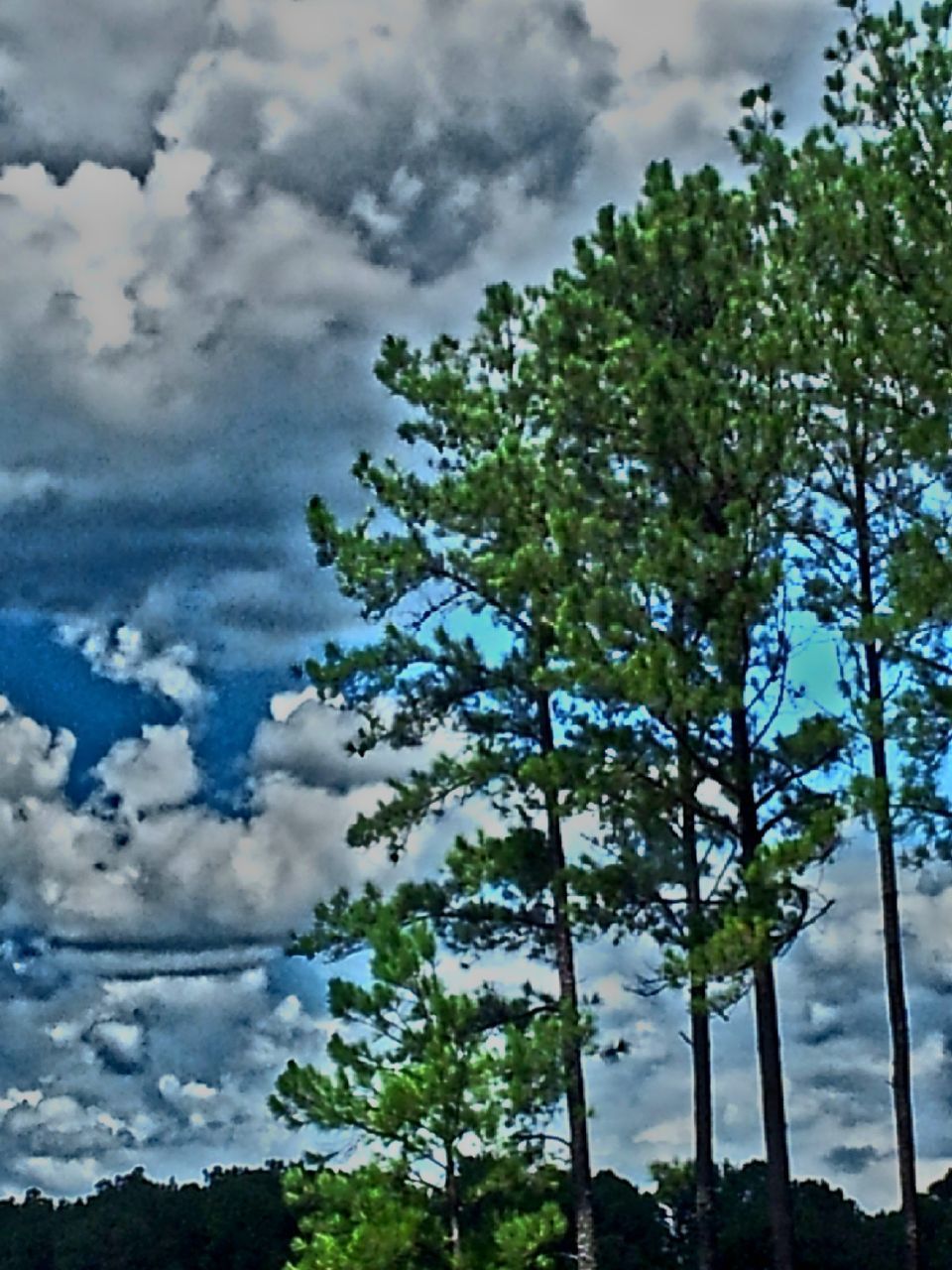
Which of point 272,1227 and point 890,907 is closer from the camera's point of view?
point 890,907

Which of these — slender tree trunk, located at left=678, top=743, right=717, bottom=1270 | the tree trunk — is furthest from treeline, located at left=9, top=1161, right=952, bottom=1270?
the tree trunk

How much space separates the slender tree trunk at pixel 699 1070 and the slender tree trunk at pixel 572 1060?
1.43 metres

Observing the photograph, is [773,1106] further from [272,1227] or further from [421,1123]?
[272,1227]

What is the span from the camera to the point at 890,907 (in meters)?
22.2

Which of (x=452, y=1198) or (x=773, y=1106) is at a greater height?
(x=773, y=1106)

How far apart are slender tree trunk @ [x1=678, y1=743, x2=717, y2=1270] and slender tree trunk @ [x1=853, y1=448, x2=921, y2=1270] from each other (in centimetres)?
211

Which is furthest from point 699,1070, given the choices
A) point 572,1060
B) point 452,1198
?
point 452,1198

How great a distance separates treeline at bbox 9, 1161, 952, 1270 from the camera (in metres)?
33.6

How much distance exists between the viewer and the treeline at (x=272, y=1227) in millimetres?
33594

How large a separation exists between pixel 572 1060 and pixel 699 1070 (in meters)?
1.99

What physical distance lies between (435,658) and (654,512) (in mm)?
4107

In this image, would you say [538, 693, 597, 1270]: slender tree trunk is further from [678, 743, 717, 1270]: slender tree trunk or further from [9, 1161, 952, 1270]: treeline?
[9, 1161, 952, 1270]: treeline

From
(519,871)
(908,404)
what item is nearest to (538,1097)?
(519,871)

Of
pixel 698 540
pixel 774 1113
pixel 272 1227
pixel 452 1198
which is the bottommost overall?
pixel 452 1198
